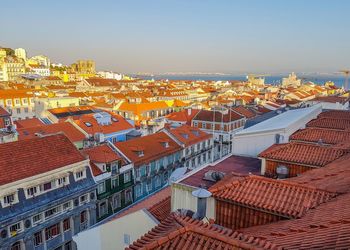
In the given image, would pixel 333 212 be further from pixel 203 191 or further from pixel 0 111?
pixel 0 111

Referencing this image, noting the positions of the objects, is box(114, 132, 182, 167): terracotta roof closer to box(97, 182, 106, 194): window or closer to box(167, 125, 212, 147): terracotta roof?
box(167, 125, 212, 147): terracotta roof

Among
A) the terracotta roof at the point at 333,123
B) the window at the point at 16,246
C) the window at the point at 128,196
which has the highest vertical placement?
the terracotta roof at the point at 333,123

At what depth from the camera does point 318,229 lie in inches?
272

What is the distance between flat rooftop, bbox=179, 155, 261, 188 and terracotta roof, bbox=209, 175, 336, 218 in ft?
10.7

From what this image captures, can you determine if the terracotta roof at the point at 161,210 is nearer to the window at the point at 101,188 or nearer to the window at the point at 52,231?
the window at the point at 52,231

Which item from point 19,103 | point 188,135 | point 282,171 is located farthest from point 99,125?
point 19,103

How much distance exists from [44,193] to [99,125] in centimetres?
2124

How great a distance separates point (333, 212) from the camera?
7805 millimetres

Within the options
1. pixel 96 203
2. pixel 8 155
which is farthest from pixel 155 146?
pixel 8 155

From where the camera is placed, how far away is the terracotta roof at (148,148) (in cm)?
3250

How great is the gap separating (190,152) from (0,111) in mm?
23803

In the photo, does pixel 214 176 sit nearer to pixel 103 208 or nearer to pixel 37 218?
pixel 37 218

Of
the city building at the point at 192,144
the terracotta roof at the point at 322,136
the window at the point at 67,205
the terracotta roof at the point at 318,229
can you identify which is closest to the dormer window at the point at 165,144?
the city building at the point at 192,144

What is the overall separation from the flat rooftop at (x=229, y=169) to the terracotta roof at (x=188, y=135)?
19.7 metres
